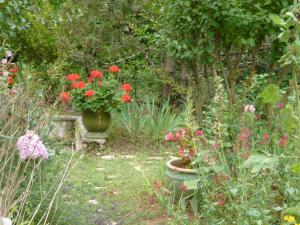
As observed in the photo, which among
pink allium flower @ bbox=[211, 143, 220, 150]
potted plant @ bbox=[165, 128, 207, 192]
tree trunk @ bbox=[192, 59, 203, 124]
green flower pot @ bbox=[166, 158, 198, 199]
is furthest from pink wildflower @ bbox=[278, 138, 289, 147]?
tree trunk @ bbox=[192, 59, 203, 124]

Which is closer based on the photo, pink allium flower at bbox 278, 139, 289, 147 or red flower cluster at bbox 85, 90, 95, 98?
pink allium flower at bbox 278, 139, 289, 147

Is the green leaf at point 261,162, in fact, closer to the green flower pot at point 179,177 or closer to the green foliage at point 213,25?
the green flower pot at point 179,177

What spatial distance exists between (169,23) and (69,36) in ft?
14.1

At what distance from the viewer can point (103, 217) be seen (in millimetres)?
5078

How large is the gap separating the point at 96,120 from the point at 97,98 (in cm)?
35

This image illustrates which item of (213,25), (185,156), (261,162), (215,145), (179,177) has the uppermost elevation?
(213,25)

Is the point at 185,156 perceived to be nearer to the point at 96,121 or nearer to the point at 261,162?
the point at 261,162

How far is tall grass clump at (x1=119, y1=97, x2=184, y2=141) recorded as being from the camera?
27.8 ft

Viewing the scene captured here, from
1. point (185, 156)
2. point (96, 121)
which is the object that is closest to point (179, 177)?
point (185, 156)

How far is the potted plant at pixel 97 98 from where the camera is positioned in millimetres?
8117

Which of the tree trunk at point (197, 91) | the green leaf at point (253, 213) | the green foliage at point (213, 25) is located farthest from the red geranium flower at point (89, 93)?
the green leaf at point (253, 213)

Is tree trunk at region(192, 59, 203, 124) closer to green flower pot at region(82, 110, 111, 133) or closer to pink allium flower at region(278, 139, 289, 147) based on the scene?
green flower pot at region(82, 110, 111, 133)

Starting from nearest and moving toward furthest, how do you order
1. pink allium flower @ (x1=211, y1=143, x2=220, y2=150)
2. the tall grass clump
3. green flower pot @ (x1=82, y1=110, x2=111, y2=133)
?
pink allium flower @ (x1=211, y1=143, x2=220, y2=150) < green flower pot @ (x1=82, y1=110, x2=111, y2=133) < the tall grass clump

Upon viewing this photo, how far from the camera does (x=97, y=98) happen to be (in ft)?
26.6
